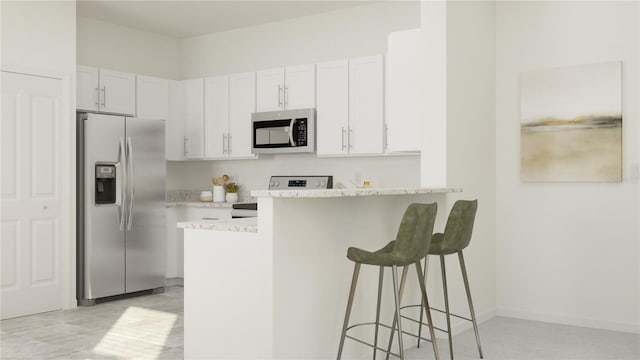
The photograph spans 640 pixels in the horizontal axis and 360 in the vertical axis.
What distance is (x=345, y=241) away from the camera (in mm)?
3551

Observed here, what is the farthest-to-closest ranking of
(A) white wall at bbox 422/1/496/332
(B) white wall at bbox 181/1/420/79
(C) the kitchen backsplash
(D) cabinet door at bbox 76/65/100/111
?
(C) the kitchen backsplash, (D) cabinet door at bbox 76/65/100/111, (B) white wall at bbox 181/1/420/79, (A) white wall at bbox 422/1/496/332

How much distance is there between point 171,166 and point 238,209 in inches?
65.3

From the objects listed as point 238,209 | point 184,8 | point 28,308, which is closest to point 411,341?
point 238,209

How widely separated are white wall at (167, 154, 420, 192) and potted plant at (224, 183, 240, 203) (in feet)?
0.41

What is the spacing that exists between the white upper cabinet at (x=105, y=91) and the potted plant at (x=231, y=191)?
4.01ft

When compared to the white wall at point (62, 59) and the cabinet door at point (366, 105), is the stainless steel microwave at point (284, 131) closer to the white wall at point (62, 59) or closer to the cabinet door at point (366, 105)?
the cabinet door at point (366, 105)

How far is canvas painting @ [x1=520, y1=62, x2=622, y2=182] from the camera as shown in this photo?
459cm

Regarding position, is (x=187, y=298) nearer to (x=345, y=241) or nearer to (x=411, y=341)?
(x=345, y=241)

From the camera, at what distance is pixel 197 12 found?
6.02m

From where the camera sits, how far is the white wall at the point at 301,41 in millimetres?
5688

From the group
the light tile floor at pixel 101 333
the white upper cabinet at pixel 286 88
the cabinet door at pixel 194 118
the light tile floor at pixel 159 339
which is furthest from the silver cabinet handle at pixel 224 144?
the light tile floor at pixel 159 339

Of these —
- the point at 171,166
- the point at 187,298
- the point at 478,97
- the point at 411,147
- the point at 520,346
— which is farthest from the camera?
the point at 171,166

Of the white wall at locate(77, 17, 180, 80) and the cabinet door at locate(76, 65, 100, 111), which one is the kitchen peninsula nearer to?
the cabinet door at locate(76, 65, 100, 111)

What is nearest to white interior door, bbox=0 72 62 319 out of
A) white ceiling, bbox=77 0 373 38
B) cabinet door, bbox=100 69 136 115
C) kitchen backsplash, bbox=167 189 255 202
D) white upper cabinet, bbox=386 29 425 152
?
cabinet door, bbox=100 69 136 115
